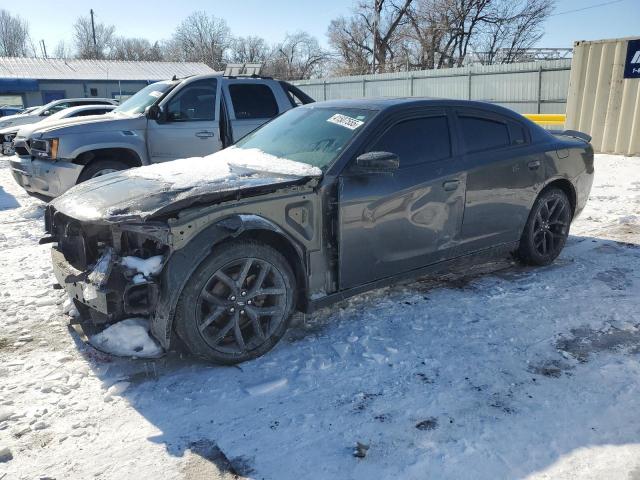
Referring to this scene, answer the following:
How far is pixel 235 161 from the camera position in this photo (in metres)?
4.01

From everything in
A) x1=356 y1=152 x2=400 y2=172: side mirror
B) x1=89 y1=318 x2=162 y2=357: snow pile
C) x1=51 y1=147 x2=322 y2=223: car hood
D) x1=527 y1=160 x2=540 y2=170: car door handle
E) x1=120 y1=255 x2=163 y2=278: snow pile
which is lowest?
x1=89 y1=318 x2=162 y2=357: snow pile

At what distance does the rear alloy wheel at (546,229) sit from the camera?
4.91 meters

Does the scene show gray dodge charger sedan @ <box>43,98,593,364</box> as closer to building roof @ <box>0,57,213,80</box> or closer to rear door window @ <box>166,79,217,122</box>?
rear door window @ <box>166,79,217,122</box>

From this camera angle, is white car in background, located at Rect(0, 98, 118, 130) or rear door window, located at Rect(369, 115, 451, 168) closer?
rear door window, located at Rect(369, 115, 451, 168)

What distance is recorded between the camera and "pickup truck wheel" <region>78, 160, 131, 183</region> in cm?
706

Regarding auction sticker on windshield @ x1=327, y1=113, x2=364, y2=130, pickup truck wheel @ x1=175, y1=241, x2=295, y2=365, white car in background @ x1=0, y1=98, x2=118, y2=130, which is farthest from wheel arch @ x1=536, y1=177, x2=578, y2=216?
white car in background @ x1=0, y1=98, x2=118, y2=130

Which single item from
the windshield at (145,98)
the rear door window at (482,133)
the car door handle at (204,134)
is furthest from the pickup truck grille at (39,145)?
the rear door window at (482,133)

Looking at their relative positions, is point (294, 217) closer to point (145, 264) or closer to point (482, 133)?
point (145, 264)

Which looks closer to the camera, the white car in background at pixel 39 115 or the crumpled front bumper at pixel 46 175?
the crumpled front bumper at pixel 46 175

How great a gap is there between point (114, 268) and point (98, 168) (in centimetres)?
474

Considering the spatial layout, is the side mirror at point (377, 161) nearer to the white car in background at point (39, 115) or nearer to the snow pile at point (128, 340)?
the snow pile at point (128, 340)

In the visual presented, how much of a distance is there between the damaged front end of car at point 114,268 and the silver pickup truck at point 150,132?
13.4 feet

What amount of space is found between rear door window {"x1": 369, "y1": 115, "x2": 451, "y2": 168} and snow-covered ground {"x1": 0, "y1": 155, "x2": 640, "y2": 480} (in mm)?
1175

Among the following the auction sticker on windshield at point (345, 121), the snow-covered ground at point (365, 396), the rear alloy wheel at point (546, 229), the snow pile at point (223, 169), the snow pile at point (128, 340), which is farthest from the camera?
the rear alloy wheel at point (546, 229)
